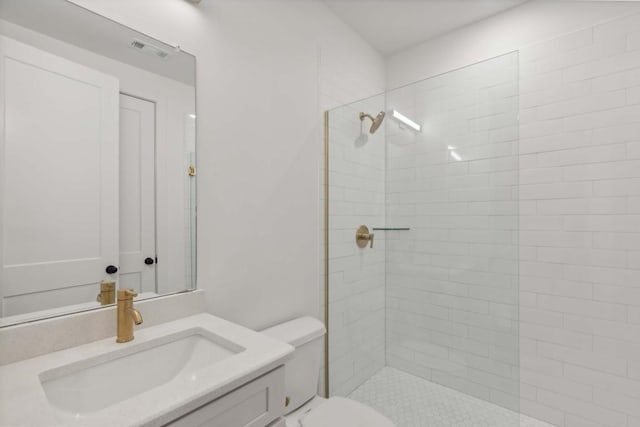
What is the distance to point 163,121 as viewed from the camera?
4.03ft

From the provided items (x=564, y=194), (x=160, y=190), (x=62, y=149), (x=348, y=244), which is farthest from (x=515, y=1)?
(x=62, y=149)

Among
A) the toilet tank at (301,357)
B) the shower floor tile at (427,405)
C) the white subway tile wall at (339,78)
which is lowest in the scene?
the shower floor tile at (427,405)

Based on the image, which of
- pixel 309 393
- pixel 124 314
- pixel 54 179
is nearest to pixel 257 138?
pixel 54 179

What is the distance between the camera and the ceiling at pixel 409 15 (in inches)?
79.1

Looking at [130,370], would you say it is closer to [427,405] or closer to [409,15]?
[427,405]

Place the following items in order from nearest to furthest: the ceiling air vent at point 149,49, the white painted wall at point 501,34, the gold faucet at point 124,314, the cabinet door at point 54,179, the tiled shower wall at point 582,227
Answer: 1. the cabinet door at point 54,179
2. the gold faucet at point 124,314
3. the ceiling air vent at point 149,49
4. the tiled shower wall at point 582,227
5. the white painted wall at point 501,34

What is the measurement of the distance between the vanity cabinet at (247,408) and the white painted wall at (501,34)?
234 cm

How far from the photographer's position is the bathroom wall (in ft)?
5.56

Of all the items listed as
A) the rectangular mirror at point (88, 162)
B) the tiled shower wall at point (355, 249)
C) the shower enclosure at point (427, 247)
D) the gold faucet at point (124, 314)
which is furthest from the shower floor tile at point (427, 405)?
the gold faucet at point (124, 314)

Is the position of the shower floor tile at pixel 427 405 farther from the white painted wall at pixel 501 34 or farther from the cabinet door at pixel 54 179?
the white painted wall at pixel 501 34

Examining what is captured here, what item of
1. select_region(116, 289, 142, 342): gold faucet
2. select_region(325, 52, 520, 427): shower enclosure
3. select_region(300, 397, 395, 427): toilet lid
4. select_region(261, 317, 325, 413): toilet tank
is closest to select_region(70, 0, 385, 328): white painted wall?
select_region(261, 317, 325, 413): toilet tank

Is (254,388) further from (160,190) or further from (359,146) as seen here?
(359,146)

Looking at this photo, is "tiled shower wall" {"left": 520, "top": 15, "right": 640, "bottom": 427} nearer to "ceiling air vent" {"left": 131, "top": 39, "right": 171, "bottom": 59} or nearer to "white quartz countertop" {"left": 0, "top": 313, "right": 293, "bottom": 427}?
"white quartz countertop" {"left": 0, "top": 313, "right": 293, "bottom": 427}

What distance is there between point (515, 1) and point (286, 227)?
2.00 meters
